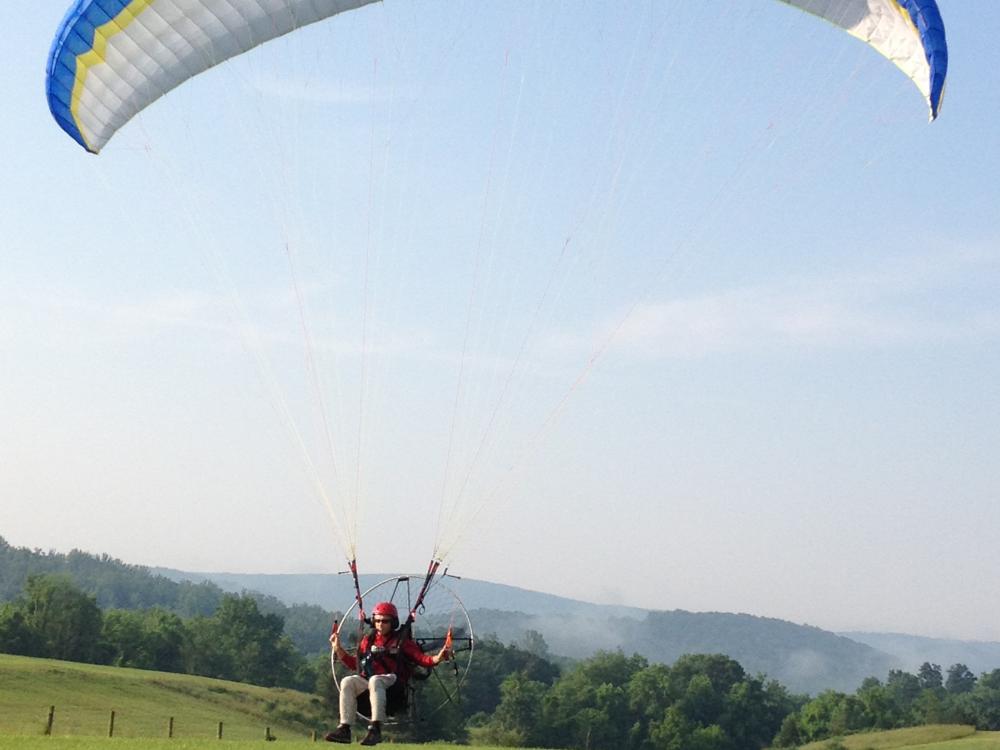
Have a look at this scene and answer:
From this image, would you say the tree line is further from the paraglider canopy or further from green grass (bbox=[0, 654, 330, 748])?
the paraglider canopy

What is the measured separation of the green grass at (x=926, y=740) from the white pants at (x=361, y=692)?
53031mm

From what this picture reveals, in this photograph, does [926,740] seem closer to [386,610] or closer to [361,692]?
[361,692]

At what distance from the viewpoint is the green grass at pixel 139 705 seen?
1797 inches

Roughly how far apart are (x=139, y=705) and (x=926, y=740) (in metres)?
45.1

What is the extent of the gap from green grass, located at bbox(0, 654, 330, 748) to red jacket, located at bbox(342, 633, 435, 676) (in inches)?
1183

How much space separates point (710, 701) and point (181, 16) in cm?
10148

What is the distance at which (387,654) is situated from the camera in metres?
12.7

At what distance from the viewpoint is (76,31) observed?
14.0 meters

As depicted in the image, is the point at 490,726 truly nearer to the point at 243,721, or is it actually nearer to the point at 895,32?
the point at 243,721

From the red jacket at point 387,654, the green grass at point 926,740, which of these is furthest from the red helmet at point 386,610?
the green grass at point 926,740

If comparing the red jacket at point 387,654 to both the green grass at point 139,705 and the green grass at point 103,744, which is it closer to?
the green grass at point 103,744

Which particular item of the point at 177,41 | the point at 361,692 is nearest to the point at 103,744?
the point at 361,692

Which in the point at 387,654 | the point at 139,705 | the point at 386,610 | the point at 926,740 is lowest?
the point at 926,740

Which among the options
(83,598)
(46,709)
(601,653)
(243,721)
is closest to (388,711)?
(46,709)
